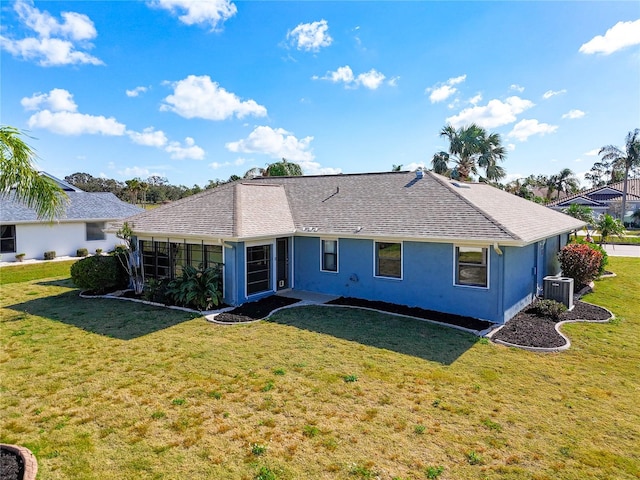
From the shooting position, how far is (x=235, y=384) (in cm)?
755

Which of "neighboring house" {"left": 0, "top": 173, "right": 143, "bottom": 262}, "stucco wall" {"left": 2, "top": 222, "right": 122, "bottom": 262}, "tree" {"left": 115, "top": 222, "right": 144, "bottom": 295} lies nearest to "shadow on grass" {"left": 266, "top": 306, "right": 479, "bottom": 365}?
"tree" {"left": 115, "top": 222, "right": 144, "bottom": 295}

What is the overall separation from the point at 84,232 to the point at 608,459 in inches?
1176

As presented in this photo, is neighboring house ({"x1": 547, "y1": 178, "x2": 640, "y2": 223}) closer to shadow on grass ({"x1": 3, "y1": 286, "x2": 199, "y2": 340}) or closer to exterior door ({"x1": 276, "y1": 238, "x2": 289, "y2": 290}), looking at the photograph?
exterior door ({"x1": 276, "y1": 238, "x2": 289, "y2": 290})

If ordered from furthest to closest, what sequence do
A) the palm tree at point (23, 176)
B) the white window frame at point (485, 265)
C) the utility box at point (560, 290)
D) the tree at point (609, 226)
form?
the tree at point (609, 226), the utility box at point (560, 290), the white window frame at point (485, 265), the palm tree at point (23, 176)

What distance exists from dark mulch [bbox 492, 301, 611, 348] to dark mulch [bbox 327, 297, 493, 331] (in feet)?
2.25

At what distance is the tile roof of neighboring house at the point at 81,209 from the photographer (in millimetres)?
23672

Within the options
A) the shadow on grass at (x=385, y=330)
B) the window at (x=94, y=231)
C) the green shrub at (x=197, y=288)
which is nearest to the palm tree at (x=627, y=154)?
the shadow on grass at (x=385, y=330)

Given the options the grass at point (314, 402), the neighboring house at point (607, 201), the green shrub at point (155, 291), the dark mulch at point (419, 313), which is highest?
the neighboring house at point (607, 201)

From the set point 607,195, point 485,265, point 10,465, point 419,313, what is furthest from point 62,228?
point 607,195

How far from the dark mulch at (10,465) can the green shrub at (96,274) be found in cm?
1091

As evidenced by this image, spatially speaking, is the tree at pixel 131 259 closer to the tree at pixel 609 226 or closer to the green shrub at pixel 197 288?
the green shrub at pixel 197 288

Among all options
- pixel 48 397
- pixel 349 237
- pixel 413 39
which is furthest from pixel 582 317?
pixel 48 397

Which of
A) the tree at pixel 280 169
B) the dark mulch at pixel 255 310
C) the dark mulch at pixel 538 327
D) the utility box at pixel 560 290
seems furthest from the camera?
the tree at pixel 280 169

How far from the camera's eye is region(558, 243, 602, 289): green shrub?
15711 millimetres
